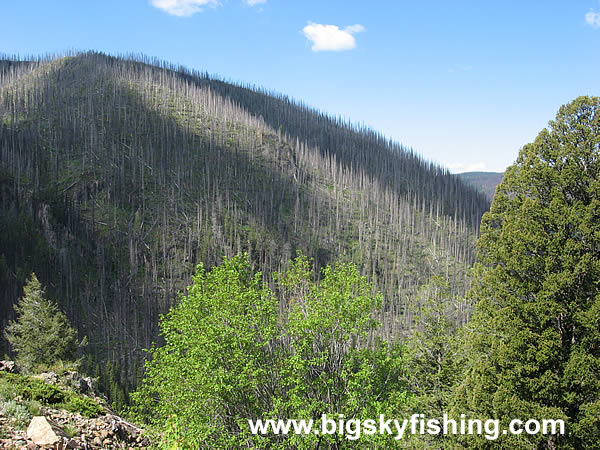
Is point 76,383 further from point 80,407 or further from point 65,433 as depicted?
point 65,433

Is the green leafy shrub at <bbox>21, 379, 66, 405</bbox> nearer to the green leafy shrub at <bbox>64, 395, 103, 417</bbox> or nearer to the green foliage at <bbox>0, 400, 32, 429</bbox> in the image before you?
the green leafy shrub at <bbox>64, 395, 103, 417</bbox>

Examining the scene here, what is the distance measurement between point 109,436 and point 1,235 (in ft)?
287

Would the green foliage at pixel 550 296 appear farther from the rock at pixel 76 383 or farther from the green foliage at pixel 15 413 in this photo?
the rock at pixel 76 383

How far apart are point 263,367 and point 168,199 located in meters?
108

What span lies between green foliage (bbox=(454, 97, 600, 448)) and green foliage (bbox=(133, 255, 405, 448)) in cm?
356

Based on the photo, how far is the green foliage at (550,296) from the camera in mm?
12242

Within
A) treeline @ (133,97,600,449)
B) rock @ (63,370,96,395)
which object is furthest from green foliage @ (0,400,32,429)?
rock @ (63,370,96,395)

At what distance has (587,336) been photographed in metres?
12.2

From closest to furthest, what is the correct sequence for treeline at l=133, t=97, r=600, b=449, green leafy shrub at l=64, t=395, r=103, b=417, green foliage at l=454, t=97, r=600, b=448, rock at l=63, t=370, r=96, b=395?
green foliage at l=454, t=97, r=600, b=448, treeline at l=133, t=97, r=600, b=449, green leafy shrub at l=64, t=395, r=103, b=417, rock at l=63, t=370, r=96, b=395

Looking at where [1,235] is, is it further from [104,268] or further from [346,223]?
[346,223]

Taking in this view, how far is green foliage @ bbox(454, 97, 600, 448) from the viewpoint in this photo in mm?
12242

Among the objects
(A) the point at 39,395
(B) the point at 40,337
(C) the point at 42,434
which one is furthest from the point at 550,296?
(B) the point at 40,337

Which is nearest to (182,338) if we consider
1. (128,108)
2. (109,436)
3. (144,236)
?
(109,436)

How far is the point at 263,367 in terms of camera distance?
15.8 meters
